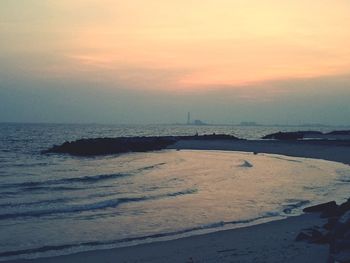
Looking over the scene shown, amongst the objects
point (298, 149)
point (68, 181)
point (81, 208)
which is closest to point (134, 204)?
point (81, 208)

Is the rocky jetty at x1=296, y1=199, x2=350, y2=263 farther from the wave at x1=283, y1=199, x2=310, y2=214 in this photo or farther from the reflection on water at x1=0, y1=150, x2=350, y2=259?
the reflection on water at x1=0, y1=150, x2=350, y2=259

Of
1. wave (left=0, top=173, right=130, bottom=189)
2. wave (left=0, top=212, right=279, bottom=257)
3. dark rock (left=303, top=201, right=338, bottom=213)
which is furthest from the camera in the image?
wave (left=0, top=173, right=130, bottom=189)

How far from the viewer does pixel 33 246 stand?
444 inches

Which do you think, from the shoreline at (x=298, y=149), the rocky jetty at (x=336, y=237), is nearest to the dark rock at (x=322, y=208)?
the rocky jetty at (x=336, y=237)

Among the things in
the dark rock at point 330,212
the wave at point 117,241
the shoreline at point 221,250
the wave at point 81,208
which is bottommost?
the wave at point 81,208

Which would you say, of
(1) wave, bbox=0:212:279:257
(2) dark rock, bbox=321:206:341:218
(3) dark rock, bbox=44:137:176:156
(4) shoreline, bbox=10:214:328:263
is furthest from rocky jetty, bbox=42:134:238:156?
(4) shoreline, bbox=10:214:328:263

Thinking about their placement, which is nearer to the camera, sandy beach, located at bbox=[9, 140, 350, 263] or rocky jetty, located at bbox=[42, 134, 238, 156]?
sandy beach, located at bbox=[9, 140, 350, 263]

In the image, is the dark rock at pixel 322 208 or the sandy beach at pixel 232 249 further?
the dark rock at pixel 322 208

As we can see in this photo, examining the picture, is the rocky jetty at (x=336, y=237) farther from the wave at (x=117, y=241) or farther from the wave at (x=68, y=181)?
the wave at (x=68, y=181)

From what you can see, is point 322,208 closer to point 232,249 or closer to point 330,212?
point 330,212

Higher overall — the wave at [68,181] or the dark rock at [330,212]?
the dark rock at [330,212]

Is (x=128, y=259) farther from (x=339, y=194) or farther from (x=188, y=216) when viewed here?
(x=339, y=194)

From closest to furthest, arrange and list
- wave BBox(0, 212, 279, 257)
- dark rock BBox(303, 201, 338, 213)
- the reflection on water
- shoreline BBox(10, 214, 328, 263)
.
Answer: shoreline BBox(10, 214, 328, 263)
wave BBox(0, 212, 279, 257)
the reflection on water
dark rock BBox(303, 201, 338, 213)

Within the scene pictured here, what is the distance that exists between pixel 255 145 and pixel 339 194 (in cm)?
4753
